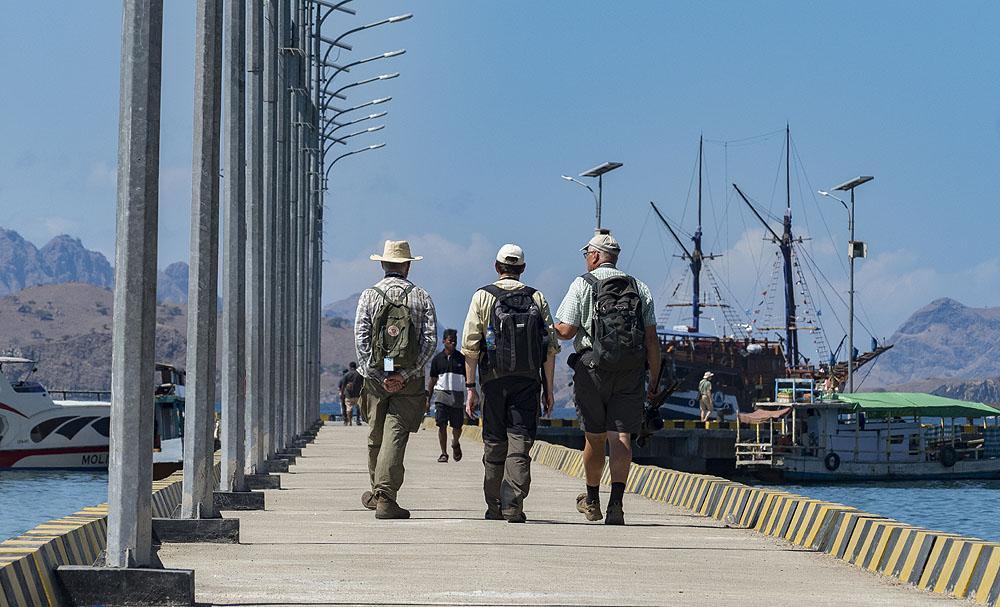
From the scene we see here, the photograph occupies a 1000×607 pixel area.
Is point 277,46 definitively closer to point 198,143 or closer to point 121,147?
point 198,143

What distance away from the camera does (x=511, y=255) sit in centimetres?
1323

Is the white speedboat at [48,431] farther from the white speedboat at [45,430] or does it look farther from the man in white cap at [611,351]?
the man in white cap at [611,351]

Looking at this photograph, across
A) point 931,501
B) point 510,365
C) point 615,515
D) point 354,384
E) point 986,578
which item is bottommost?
point 931,501

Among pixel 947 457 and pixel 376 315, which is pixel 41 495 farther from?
pixel 376 315

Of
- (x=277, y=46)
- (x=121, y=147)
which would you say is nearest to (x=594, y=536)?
(x=121, y=147)

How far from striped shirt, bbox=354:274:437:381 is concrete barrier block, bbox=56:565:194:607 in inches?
214

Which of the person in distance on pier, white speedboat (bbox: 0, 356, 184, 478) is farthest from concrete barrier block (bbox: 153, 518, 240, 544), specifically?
white speedboat (bbox: 0, 356, 184, 478)

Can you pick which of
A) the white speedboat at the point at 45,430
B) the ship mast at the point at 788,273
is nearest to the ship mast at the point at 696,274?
the ship mast at the point at 788,273

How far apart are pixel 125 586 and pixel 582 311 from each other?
18.1ft

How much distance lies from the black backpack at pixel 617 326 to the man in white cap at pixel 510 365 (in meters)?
0.57

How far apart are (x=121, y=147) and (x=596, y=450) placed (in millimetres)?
5576

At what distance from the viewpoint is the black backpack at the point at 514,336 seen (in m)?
12.9

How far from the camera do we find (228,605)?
7.69 meters

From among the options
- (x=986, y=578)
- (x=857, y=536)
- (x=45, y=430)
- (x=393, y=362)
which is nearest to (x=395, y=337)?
(x=393, y=362)
